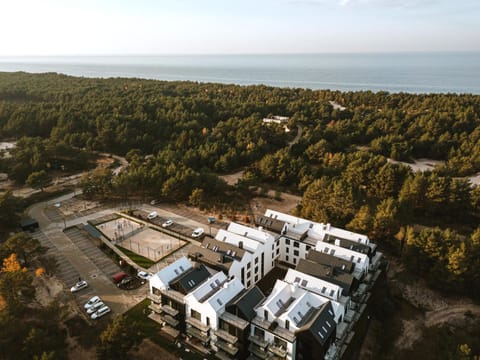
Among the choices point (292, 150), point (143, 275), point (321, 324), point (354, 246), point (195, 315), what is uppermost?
point (292, 150)

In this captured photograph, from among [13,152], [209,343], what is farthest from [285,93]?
[209,343]

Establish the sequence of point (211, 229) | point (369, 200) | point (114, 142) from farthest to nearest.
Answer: point (114, 142)
point (369, 200)
point (211, 229)

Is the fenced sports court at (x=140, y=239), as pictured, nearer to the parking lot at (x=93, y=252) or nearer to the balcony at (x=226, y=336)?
the parking lot at (x=93, y=252)

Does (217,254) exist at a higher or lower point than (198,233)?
higher

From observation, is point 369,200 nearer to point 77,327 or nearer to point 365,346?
point 365,346

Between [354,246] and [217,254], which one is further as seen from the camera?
[354,246]

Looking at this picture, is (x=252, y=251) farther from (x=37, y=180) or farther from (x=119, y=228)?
(x=37, y=180)

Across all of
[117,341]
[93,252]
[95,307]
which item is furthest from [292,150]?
[117,341]
